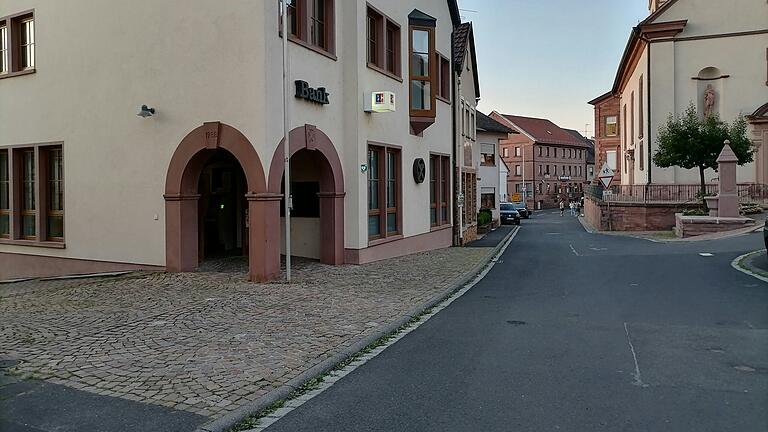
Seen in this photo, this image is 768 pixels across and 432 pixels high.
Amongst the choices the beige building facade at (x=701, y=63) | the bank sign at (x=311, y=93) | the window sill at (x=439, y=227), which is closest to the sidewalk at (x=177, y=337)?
the bank sign at (x=311, y=93)

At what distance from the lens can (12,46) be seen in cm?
1725

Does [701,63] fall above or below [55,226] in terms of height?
above

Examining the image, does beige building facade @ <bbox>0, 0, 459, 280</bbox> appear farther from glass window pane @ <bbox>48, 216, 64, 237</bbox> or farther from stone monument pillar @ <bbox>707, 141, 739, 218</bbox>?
stone monument pillar @ <bbox>707, 141, 739, 218</bbox>

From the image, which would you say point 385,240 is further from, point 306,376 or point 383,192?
point 306,376

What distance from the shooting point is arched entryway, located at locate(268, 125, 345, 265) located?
44.8ft

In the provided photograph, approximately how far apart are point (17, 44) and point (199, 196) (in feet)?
24.0

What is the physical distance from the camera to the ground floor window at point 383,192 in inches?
685

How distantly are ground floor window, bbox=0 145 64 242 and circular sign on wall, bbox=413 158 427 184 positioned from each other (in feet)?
30.7

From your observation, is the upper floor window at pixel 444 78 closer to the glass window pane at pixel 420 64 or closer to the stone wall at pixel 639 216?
the glass window pane at pixel 420 64

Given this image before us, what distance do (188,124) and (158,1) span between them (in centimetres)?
263

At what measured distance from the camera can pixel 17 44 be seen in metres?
17.3

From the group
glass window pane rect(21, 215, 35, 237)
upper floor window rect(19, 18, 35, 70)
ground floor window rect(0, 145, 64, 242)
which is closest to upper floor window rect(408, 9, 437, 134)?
ground floor window rect(0, 145, 64, 242)

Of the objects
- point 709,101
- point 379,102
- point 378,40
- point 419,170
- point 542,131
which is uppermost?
point 542,131

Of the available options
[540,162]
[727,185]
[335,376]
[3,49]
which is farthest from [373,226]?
[540,162]
